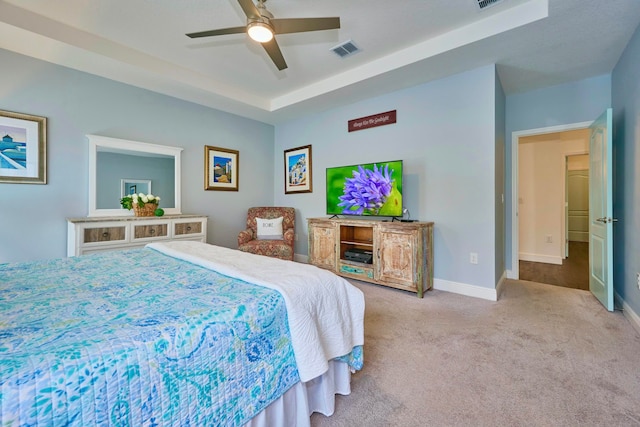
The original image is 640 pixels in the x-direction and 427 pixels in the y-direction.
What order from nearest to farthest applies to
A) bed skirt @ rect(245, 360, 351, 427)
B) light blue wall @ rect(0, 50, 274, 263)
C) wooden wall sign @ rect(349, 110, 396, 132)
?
bed skirt @ rect(245, 360, 351, 427) → light blue wall @ rect(0, 50, 274, 263) → wooden wall sign @ rect(349, 110, 396, 132)

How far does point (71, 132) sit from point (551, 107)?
5730 mm

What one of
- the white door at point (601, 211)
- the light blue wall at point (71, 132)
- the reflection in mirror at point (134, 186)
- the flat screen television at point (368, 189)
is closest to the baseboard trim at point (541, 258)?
the white door at point (601, 211)

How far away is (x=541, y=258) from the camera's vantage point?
4895 mm

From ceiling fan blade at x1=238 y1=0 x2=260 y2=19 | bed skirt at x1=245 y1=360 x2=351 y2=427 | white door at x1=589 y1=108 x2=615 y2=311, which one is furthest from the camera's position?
white door at x1=589 y1=108 x2=615 y2=311

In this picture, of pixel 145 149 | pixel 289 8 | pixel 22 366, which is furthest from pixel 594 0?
pixel 145 149

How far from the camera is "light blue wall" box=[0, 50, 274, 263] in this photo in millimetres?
2766

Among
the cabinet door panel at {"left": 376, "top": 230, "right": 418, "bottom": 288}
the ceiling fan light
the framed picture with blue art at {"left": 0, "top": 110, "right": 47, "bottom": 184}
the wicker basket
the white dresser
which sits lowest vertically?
the cabinet door panel at {"left": 376, "top": 230, "right": 418, "bottom": 288}

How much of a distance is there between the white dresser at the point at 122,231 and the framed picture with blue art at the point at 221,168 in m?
0.82

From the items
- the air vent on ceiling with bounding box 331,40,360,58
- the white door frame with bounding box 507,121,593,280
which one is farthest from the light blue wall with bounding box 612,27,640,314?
the air vent on ceiling with bounding box 331,40,360,58

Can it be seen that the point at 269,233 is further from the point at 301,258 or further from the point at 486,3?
the point at 486,3

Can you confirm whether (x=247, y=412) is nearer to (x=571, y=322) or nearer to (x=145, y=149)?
(x=571, y=322)

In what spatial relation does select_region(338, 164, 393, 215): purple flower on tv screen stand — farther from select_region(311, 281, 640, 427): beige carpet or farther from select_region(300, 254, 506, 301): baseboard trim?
select_region(311, 281, 640, 427): beige carpet

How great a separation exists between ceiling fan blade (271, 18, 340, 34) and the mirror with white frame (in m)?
2.51

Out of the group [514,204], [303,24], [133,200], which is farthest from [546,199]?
[133,200]
